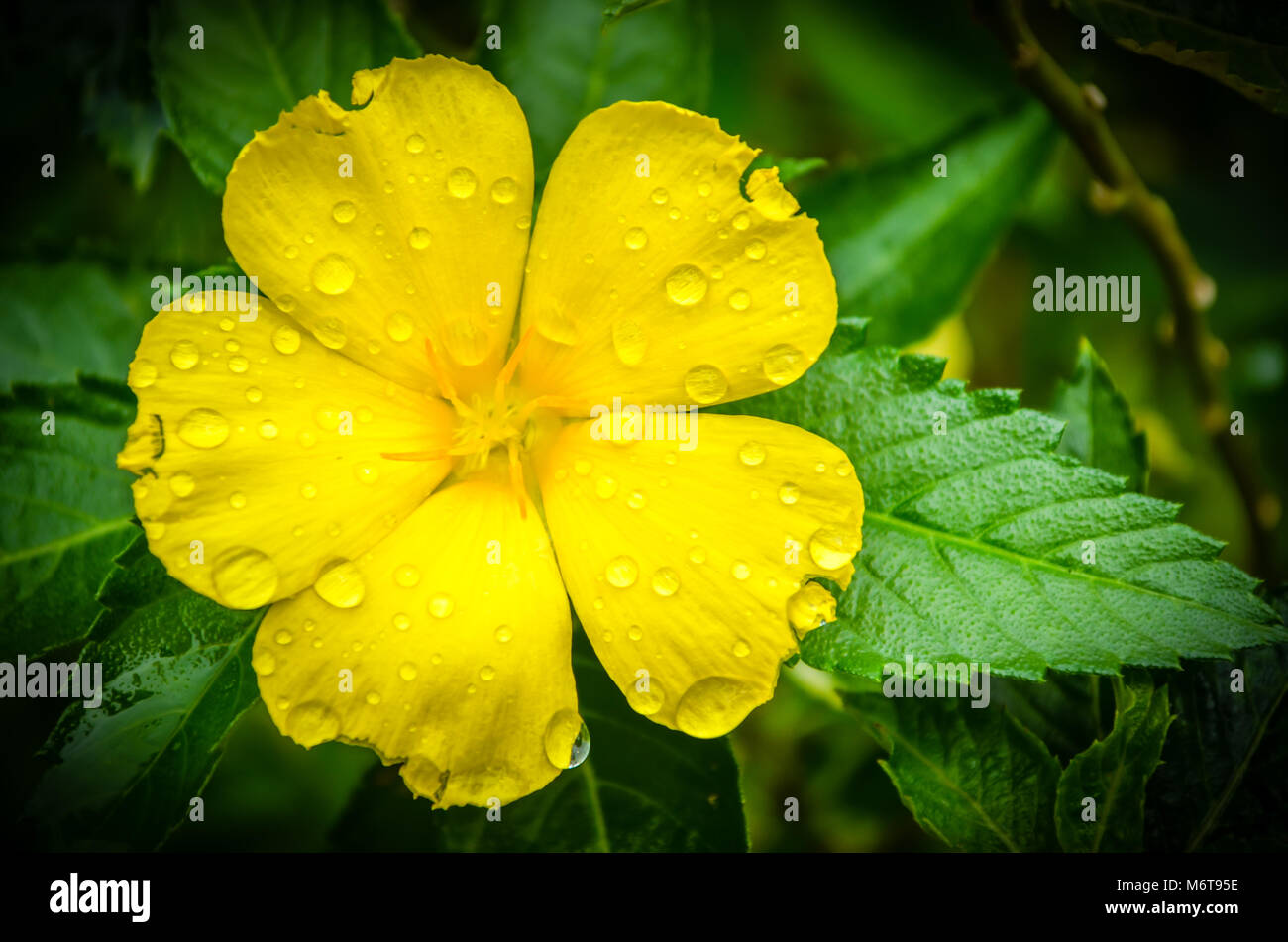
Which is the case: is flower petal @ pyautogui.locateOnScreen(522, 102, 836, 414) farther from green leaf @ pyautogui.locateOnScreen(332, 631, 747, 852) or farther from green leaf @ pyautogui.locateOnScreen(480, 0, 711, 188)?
green leaf @ pyautogui.locateOnScreen(332, 631, 747, 852)

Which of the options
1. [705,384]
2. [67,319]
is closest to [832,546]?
[705,384]

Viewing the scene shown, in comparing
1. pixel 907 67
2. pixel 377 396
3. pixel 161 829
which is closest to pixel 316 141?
pixel 377 396

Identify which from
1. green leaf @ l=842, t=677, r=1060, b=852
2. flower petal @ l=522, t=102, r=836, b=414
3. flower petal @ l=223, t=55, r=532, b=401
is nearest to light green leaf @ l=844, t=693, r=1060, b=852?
green leaf @ l=842, t=677, r=1060, b=852

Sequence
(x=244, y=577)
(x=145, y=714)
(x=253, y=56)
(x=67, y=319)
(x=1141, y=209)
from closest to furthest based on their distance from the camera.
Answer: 1. (x=244, y=577)
2. (x=145, y=714)
3. (x=253, y=56)
4. (x=1141, y=209)
5. (x=67, y=319)

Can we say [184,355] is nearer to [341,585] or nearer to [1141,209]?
[341,585]

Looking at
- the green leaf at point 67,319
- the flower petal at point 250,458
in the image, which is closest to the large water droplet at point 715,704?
the flower petal at point 250,458

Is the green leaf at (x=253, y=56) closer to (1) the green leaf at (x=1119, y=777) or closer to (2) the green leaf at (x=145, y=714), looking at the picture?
(2) the green leaf at (x=145, y=714)
